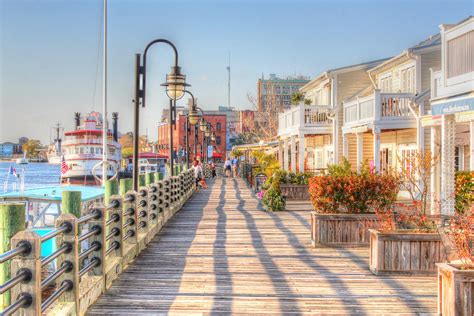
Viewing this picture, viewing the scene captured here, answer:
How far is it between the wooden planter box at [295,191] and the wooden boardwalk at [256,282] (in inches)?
442

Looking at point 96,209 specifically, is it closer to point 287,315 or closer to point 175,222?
point 287,315

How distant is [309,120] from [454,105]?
55.6 ft

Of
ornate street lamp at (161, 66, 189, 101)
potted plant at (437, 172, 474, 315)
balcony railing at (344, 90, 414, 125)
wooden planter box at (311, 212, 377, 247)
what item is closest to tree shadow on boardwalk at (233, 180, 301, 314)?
wooden planter box at (311, 212, 377, 247)

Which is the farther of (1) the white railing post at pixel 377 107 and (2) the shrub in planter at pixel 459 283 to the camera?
(1) the white railing post at pixel 377 107

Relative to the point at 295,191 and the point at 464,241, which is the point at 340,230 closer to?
the point at 464,241

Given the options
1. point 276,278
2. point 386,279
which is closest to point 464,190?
point 386,279

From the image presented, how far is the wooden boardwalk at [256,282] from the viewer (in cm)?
712

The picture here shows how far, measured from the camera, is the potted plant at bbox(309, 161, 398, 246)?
11.6 m

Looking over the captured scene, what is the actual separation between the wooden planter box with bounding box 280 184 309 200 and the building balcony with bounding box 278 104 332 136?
464 cm

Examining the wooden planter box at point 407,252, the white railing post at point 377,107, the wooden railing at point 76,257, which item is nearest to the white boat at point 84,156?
the white railing post at point 377,107

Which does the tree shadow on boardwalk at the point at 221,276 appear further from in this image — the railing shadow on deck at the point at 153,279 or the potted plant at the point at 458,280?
the potted plant at the point at 458,280

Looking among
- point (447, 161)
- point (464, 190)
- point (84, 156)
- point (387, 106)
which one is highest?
point (387, 106)

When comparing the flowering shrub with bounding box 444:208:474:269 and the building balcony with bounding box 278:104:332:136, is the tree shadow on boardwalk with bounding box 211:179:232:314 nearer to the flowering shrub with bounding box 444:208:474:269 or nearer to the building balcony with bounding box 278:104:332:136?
the flowering shrub with bounding box 444:208:474:269

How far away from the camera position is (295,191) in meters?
25.2
